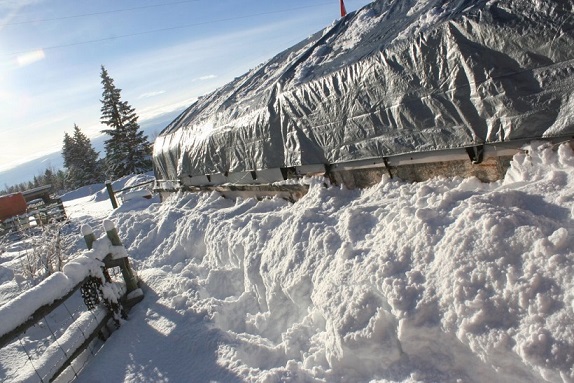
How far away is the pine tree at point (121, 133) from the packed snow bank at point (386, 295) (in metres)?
29.5

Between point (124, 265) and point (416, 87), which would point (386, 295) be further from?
point (124, 265)

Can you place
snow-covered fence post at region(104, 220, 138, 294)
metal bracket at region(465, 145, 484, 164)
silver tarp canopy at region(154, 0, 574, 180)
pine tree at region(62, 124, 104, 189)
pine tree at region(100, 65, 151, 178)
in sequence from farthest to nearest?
pine tree at region(62, 124, 104, 189), pine tree at region(100, 65, 151, 178), snow-covered fence post at region(104, 220, 138, 294), metal bracket at region(465, 145, 484, 164), silver tarp canopy at region(154, 0, 574, 180)

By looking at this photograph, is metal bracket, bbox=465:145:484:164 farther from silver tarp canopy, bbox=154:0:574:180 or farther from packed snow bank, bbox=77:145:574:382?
packed snow bank, bbox=77:145:574:382

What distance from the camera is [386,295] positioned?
322 centimetres

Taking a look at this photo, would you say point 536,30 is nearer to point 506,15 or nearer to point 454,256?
point 506,15

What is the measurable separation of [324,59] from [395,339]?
15.5 feet

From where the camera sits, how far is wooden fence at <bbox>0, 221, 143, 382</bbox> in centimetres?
400

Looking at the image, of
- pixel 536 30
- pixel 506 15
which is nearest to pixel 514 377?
pixel 536 30

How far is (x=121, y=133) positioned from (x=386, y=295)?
110ft

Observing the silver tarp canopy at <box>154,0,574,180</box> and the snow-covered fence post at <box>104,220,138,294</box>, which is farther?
the snow-covered fence post at <box>104,220,138,294</box>

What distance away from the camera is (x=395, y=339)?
3.03m

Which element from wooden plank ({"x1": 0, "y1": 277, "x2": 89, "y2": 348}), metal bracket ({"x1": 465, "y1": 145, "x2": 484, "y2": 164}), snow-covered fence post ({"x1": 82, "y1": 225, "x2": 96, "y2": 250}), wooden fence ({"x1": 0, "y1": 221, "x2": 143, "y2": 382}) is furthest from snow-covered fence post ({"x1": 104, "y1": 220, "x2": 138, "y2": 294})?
metal bracket ({"x1": 465, "y1": 145, "x2": 484, "y2": 164})

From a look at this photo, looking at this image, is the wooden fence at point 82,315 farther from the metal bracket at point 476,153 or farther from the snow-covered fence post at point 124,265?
the metal bracket at point 476,153

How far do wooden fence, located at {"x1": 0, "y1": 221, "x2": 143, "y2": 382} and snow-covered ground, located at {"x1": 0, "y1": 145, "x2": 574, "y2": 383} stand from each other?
0.29 meters
